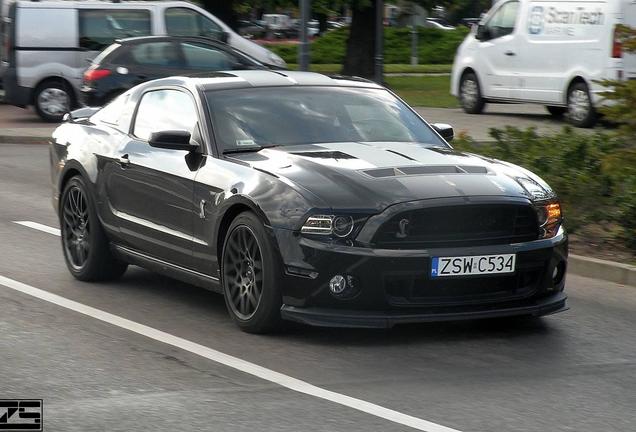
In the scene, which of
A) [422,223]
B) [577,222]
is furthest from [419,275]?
[577,222]

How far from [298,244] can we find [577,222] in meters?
4.05

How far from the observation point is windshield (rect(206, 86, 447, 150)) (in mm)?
8758

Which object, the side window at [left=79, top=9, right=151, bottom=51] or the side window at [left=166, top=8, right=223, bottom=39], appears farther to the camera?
the side window at [left=166, top=8, right=223, bottom=39]

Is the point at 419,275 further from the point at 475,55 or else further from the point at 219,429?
the point at 475,55

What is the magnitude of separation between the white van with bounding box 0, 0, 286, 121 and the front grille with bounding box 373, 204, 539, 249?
55.2 ft

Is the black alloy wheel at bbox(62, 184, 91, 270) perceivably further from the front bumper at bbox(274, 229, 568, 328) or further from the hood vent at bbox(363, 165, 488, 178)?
the hood vent at bbox(363, 165, 488, 178)

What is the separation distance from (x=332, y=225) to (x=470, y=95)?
60.0 ft

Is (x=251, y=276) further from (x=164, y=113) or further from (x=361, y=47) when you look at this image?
(x=361, y=47)

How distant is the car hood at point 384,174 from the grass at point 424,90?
19.3m

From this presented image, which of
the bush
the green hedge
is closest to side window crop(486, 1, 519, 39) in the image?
the bush

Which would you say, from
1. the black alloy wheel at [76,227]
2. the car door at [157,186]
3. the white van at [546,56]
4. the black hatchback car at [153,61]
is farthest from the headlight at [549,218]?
the black hatchback car at [153,61]

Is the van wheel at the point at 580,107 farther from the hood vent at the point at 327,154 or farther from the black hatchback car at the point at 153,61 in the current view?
the hood vent at the point at 327,154

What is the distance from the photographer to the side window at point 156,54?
900 inches

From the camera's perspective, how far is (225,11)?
37750mm
